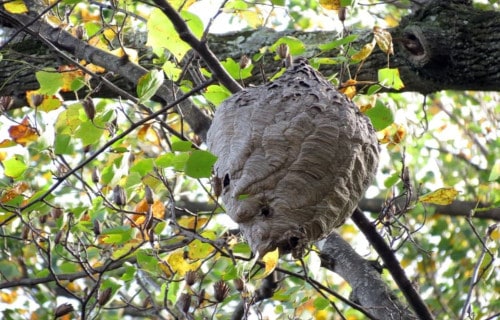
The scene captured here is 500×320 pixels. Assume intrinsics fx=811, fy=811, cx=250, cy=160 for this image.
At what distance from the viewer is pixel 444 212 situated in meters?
5.03

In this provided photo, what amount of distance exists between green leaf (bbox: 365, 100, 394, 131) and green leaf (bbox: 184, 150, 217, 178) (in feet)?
1.89

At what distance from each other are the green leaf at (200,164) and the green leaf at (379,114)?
58 cm

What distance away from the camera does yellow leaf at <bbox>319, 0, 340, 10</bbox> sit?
247 centimetres

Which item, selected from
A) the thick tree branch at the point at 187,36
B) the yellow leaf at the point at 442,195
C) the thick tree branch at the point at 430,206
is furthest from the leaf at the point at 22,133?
the thick tree branch at the point at 430,206

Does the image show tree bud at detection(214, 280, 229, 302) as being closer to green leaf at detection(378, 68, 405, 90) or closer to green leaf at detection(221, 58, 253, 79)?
green leaf at detection(221, 58, 253, 79)

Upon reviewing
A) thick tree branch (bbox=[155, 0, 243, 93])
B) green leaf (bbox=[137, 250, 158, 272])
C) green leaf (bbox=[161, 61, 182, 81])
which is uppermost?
green leaf (bbox=[161, 61, 182, 81])

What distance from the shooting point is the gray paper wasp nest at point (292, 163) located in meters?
2.05

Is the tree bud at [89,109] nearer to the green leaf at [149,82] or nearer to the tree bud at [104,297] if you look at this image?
the green leaf at [149,82]

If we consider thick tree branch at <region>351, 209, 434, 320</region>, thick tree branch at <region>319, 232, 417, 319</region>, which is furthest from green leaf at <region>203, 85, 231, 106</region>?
thick tree branch at <region>319, 232, 417, 319</region>

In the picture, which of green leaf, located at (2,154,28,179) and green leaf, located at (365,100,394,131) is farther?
green leaf, located at (2,154,28,179)

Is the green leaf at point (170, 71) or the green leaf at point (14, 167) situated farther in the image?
the green leaf at point (14, 167)

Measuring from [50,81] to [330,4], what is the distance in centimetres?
90

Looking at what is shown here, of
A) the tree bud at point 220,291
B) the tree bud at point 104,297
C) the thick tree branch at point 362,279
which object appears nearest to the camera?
the tree bud at point 220,291

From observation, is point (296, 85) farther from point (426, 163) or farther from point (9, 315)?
point (426, 163)
